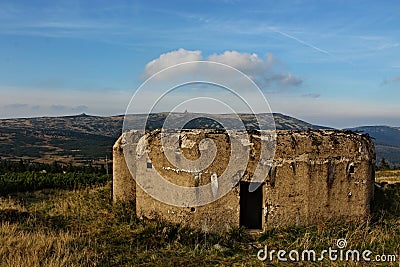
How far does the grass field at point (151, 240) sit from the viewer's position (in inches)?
246

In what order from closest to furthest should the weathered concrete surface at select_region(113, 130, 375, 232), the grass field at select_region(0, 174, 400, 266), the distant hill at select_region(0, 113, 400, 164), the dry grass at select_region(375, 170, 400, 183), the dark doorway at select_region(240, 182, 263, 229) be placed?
the grass field at select_region(0, 174, 400, 266), the weathered concrete surface at select_region(113, 130, 375, 232), the dark doorway at select_region(240, 182, 263, 229), the dry grass at select_region(375, 170, 400, 183), the distant hill at select_region(0, 113, 400, 164)

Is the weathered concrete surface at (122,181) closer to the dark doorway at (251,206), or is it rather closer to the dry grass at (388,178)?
the dark doorway at (251,206)

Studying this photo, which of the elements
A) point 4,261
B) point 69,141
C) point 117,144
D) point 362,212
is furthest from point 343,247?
point 69,141

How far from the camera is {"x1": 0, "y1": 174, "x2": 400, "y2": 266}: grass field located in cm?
625

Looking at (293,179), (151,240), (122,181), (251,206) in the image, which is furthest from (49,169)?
(293,179)

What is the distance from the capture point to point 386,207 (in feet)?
31.4

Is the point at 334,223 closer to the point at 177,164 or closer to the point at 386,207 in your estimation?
the point at 386,207

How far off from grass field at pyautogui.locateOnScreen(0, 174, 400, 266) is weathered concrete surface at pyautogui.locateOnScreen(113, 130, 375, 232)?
271 mm

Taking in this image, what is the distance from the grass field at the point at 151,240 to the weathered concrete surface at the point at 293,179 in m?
0.27

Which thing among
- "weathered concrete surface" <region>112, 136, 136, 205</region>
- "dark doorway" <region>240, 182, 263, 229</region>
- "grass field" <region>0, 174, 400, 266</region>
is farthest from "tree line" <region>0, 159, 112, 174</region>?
"dark doorway" <region>240, 182, 263, 229</region>

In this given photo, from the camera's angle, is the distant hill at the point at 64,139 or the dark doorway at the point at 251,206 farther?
the distant hill at the point at 64,139

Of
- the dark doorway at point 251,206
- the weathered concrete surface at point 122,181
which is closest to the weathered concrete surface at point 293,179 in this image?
the dark doorway at point 251,206

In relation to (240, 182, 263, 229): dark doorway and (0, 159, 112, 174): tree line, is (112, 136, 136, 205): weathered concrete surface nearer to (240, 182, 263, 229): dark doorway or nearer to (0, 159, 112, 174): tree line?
(240, 182, 263, 229): dark doorway

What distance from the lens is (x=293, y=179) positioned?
796 cm
